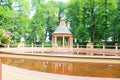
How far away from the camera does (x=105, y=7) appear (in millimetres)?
32781

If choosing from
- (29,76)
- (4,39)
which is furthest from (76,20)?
(29,76)

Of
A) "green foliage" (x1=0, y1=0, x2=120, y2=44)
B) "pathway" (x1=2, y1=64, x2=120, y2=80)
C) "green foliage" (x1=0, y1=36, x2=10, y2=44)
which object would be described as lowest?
"pathway" (x1=2, y1=64, x2=120, y2=80)

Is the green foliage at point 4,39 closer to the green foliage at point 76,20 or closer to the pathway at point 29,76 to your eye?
the green foliage at point 76,20

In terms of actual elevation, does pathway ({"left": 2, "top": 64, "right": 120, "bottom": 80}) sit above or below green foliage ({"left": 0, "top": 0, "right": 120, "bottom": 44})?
below

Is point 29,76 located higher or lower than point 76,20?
lower

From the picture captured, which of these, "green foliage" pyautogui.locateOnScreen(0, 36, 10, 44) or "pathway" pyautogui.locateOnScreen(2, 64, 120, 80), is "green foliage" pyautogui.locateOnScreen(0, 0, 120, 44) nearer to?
"green foliage" pyautogui.locateOnScreen(0, 36, 10, 44)

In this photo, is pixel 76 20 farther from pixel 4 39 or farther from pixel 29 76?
pixel 29 76

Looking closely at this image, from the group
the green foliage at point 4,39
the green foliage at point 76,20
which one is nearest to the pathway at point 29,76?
the green foliage at point 4,39

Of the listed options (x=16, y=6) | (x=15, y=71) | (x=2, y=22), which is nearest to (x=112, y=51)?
(x=2, y=22)

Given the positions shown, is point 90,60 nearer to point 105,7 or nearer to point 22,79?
point 22,79

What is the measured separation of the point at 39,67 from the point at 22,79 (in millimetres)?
912

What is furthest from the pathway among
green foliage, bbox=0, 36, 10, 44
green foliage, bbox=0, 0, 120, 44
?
green foliage, bbox=0, 0, 120, 44

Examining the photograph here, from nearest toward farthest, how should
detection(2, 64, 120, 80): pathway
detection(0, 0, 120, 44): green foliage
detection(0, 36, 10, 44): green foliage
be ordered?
detection(2, 64, 120, 80): pathway, detection(0, 36, 10, 44): green foliage, detection(0, 0, 120, 44): green foliage

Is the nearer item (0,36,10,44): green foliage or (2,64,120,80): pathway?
(2,64,120,80): pathway
